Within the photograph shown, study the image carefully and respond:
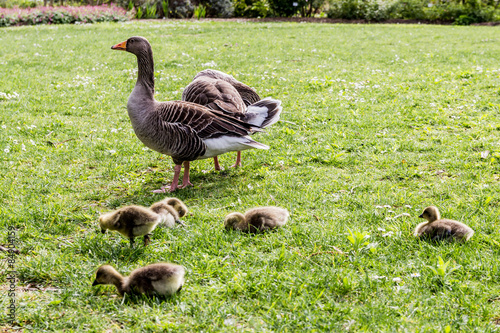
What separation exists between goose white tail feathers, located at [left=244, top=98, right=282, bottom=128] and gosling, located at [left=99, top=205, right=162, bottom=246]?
7.83ft

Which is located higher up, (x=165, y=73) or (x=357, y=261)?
(x=165, y=73)

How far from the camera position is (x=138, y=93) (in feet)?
18.6

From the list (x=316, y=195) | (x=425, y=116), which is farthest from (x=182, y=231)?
(x=425, y=116)

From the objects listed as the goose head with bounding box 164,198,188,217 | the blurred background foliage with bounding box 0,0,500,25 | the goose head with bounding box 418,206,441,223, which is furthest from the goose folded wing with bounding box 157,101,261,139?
the blurred background foliage with bounding box 0,0,500,25

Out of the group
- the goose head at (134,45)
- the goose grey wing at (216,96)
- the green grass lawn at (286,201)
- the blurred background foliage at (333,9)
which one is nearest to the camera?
the green grass lawn at (286,201)

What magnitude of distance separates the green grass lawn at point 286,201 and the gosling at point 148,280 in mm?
95

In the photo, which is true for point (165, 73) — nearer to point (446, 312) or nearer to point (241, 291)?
point (241, 291)

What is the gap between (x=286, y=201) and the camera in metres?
5.23

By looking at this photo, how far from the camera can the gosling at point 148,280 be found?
3346 mm

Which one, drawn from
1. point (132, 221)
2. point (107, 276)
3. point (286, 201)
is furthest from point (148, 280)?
point (286, 201)

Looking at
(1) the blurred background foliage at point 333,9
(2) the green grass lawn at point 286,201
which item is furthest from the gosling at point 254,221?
(1) the blurred background foliage at point 333,9

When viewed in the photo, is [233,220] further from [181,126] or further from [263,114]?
[263,114]

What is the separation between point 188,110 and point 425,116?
483cm

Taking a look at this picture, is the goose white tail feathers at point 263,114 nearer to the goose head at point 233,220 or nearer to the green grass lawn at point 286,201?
the green grass lawn at point 286,201
